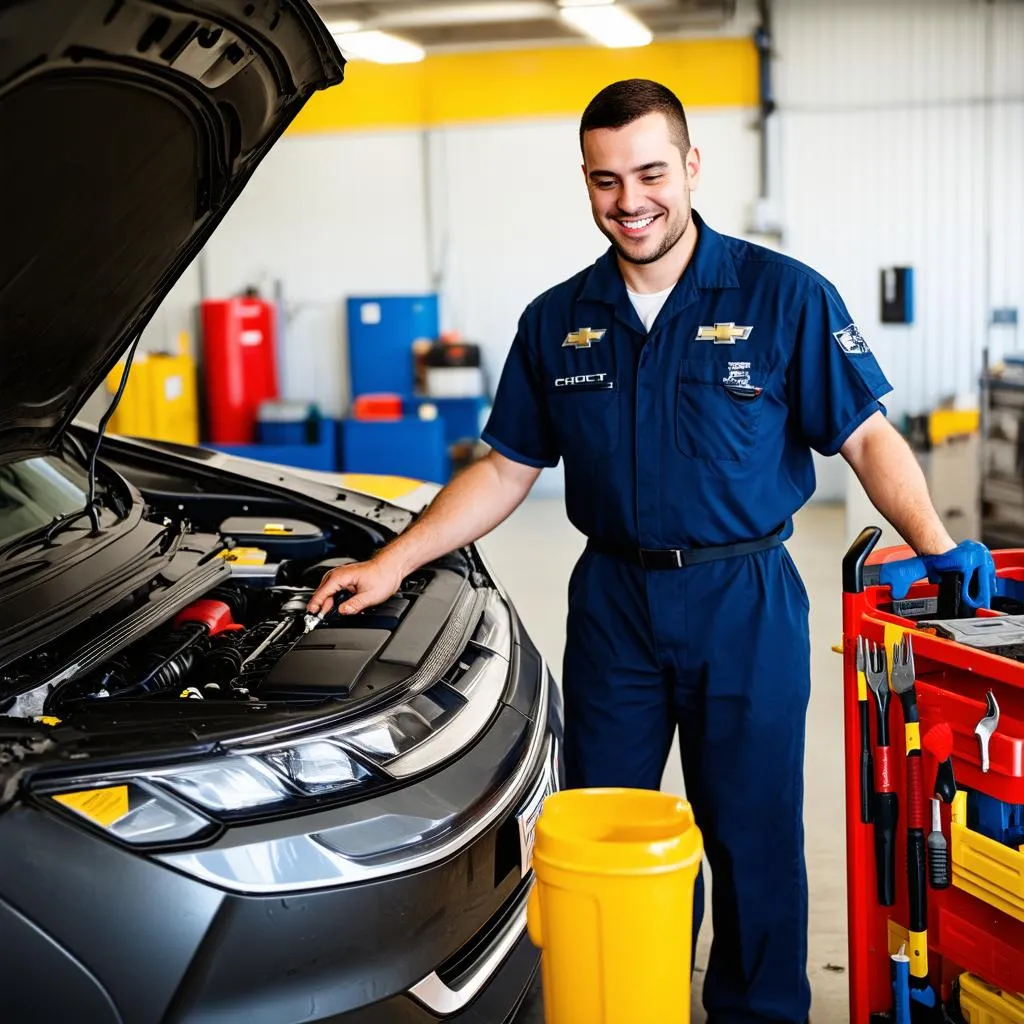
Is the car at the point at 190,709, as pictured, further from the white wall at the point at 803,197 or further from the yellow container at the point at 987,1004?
the white wall at the point at 803,197

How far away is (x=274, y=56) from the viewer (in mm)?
1795

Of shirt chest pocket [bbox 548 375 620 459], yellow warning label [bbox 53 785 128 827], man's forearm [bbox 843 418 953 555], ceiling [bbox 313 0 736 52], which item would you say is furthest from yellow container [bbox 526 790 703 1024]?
ceiling [bbox 313 0 736 52]

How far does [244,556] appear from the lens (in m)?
2.74

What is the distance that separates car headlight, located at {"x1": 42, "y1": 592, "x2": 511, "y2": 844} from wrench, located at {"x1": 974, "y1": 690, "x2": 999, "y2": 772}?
2.39 ft

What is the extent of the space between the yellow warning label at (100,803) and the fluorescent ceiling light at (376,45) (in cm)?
640

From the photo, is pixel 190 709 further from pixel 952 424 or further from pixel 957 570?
pixel 952 424

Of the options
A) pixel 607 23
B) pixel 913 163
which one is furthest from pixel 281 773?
pixel 913 163

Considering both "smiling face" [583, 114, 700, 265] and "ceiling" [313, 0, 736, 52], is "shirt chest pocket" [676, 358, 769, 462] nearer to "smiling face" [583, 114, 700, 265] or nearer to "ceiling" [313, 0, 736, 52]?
"smiling face" [583, 114, 700, 265]

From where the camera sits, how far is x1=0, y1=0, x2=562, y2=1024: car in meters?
1.49

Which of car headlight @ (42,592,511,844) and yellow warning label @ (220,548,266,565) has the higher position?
yellow warning label @ (220,548,266,565)

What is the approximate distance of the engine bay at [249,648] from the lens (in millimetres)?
1837

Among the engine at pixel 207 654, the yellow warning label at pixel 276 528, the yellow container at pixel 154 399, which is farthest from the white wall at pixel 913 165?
the engine at pixel 207 654

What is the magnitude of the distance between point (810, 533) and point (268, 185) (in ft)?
15.2

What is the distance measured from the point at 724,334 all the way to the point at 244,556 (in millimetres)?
1172
